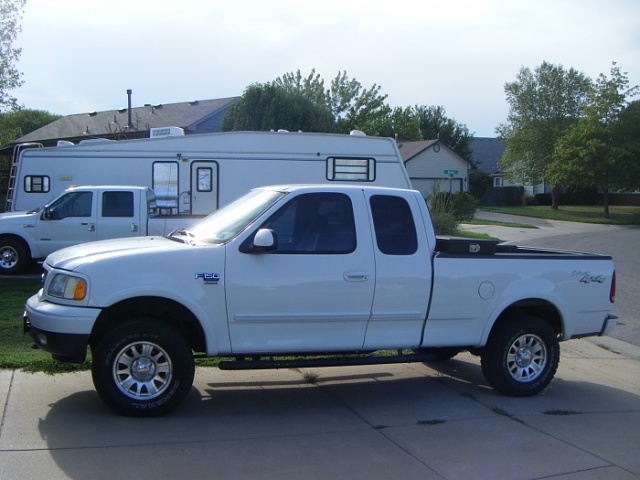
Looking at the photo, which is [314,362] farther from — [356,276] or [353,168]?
[353,168]

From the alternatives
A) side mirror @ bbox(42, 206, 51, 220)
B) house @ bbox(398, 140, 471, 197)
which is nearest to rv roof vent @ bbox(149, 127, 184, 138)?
side mirror @ bbox(42, 206, 51, 220)

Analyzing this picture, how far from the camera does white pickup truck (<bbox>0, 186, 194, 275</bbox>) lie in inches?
552

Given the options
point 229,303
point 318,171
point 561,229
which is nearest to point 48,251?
point 318,171

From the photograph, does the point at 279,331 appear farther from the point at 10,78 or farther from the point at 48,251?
the point at 10,78

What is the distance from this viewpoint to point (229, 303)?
610 centimetres

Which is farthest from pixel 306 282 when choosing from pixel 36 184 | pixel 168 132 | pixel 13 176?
pixel 13 176

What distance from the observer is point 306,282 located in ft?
20.6

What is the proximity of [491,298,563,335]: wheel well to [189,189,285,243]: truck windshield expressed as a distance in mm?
2614

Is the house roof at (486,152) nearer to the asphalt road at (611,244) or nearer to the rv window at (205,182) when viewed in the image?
the asphalt road at (611,244)

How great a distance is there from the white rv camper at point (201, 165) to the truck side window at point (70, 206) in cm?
199

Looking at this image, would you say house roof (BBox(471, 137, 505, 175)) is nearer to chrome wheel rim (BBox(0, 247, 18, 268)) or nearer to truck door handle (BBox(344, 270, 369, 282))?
chrome wheel rim (BBox(0, 247, 18, 268))

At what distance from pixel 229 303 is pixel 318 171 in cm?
1052

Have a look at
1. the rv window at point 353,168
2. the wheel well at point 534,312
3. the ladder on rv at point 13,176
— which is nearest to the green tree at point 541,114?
the rv window at point 353,168

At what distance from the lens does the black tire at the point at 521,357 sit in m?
7.12
